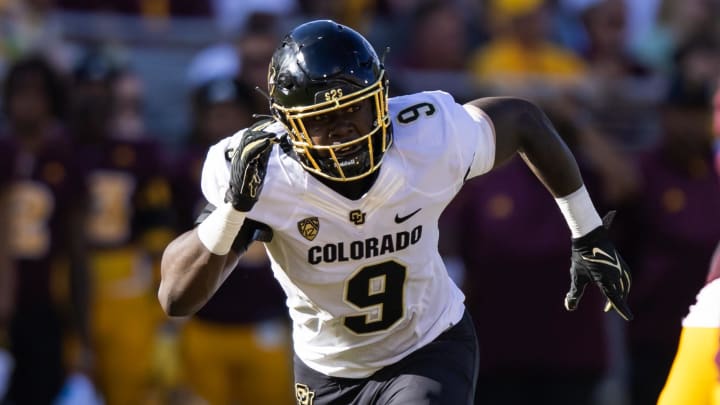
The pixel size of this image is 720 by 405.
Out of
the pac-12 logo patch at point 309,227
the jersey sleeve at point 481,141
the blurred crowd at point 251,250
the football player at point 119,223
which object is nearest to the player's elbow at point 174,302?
the pac-12 logo patch at point 309,227

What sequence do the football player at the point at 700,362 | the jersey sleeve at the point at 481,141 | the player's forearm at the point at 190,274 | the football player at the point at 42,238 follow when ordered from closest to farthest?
the football player at the point at 700,362 < the player's forearm at the point at 190,274 < the jersey sleeve at the point at 481,141 < the football player at the point at 42,238

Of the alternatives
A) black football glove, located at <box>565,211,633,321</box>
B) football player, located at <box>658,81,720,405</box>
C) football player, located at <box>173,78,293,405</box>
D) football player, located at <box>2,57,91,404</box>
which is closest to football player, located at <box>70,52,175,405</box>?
football player, located at <box>2,57,91,404</box>

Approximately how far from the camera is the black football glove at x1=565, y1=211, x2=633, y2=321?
14.6 feet

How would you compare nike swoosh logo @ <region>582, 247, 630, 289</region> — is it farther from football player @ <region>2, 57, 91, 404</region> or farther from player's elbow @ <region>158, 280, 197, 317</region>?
football player @ <region>2, 57, 91, 404</region>

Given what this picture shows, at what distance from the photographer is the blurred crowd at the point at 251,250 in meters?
7.20

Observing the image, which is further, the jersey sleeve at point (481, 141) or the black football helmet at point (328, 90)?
the jersey sleeve at point (481, 141)

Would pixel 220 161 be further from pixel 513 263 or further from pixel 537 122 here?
pixel 513 263

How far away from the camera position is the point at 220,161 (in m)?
4.23

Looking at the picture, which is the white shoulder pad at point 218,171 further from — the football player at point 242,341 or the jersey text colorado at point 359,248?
the football player at point 242,341

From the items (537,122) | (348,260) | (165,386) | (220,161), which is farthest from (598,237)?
(165,386)

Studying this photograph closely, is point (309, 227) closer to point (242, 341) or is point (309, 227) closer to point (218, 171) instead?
point (218, 171)

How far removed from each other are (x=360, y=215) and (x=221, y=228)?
1.52ft

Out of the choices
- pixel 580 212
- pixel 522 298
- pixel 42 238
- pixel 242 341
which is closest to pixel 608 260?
pixel 580 212

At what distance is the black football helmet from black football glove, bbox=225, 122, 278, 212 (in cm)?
15
